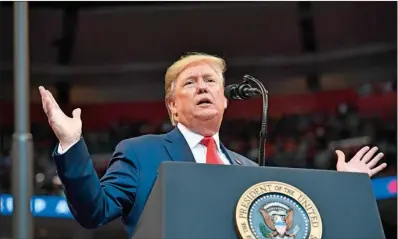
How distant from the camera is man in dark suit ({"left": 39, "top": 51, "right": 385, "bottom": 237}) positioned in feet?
4.02

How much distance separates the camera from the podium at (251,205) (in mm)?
1140

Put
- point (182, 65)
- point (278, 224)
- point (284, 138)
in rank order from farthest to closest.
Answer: point (284, 138)
point (182, 65)
point (278, 224)

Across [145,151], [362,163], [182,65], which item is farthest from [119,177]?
[362,163]

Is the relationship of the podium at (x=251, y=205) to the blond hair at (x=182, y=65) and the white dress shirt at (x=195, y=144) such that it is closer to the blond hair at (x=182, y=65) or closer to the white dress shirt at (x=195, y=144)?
the white dress shirt at (x=195, y=144)

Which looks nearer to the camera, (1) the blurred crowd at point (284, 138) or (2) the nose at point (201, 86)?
(2) the nose at point (201, 86)

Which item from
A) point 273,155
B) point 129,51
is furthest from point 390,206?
point 129,51

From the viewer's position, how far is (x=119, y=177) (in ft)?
4.66

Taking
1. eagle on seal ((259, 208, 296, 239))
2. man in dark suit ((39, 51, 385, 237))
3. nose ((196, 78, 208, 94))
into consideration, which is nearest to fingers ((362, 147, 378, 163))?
man in dark suit ((39, 51, 385, 237))

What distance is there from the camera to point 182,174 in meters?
1.16

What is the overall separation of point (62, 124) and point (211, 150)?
429mm

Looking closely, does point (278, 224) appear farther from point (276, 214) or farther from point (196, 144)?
point (196, 144)

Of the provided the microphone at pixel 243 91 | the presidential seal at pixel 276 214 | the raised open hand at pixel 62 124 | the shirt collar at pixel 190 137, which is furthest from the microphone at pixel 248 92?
the raised open hand at pixel 62 124

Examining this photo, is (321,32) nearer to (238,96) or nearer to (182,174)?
(238,96)

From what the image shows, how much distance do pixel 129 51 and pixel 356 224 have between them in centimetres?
423
